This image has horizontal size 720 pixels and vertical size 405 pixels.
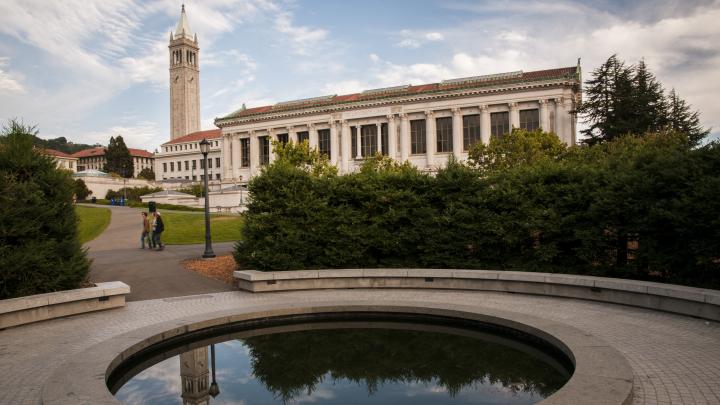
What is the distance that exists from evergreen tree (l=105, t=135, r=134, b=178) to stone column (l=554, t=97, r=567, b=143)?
91.3 metres

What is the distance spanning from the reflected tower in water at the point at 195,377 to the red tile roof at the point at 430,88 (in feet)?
188

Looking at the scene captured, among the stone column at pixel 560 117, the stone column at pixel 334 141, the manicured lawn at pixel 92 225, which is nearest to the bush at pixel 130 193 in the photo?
the stone column at pixel 334 141

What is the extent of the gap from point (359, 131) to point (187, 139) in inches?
2692

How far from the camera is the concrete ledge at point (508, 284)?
977 cm

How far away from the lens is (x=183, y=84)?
136 m

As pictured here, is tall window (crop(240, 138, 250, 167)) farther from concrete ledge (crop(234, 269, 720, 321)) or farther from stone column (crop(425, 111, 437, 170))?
concrete ledge (crop(234, 269, 720, 321))

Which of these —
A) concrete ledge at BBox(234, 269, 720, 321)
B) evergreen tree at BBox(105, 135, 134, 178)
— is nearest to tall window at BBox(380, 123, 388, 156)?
concrete ledge at BBox(234, 269, 720, 321)

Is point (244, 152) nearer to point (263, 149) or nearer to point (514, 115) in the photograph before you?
point (263, 149)

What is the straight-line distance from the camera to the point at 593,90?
47500mm

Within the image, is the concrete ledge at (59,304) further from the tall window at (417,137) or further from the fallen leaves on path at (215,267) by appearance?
the tall window at (417,137)

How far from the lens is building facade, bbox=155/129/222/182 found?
119m

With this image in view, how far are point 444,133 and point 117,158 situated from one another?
3067 inches

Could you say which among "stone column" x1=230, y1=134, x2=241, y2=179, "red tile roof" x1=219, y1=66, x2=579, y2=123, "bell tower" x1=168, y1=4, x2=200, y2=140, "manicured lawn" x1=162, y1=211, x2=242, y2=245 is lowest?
"manicured lawn" x1=162, y1=211, x2=242, y2=245

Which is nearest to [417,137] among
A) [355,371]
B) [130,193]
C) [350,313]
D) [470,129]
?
[470,129]
